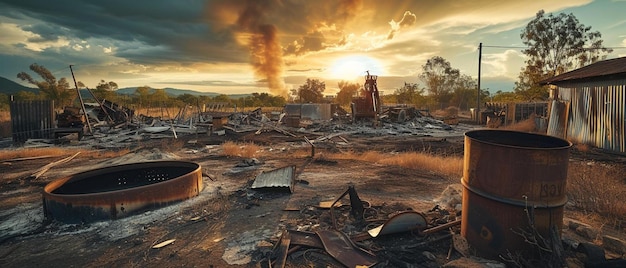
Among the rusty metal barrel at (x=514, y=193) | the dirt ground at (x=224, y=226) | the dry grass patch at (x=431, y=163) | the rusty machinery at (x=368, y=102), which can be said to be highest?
the rusty machinery at (x=368, y=102)

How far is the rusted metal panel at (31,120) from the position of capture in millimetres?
15758

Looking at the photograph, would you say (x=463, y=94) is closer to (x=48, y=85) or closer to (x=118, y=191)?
(x=118, y=191)

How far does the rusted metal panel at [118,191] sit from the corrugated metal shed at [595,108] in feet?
46.9

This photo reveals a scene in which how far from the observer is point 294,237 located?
413 centimetres

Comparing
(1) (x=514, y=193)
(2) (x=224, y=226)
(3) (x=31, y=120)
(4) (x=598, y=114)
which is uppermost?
(4) (x=598, y=114)

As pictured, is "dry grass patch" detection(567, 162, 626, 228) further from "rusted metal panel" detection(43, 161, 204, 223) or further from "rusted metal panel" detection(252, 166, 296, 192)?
"rusted metal panel" detection(43, 161, 204, 223)

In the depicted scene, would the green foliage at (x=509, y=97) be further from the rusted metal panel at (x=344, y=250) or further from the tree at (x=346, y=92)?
the rusted metal panel at (x=344, y=250)

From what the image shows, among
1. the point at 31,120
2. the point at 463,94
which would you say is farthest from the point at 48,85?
the point at 463,94

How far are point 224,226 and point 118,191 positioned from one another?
2.03 metres

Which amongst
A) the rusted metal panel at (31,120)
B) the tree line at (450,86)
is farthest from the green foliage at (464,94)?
the rusted metal panel at (31,120)

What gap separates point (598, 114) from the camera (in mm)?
12141

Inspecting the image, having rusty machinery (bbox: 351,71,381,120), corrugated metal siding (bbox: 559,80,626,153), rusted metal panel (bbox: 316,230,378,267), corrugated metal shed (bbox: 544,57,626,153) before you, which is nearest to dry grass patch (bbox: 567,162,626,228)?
rusted metal panel (bbox: 316,230,378,267)

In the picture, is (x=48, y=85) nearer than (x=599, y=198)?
No

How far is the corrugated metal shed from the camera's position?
10992mm
